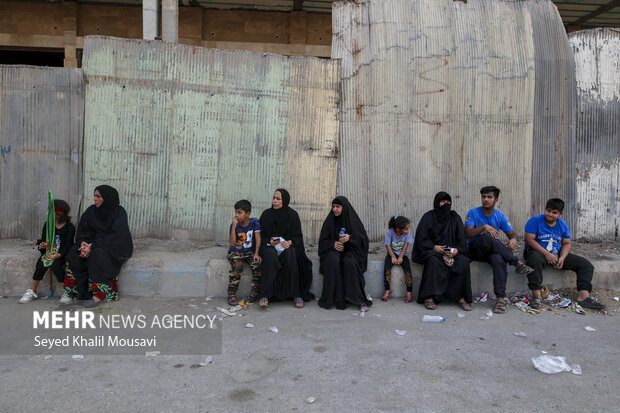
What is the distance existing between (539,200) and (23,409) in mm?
5776

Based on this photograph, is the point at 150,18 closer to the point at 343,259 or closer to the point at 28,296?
the point at 28,296

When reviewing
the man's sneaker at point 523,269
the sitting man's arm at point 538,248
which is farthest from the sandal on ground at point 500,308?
the sitting man's arm at point 538,248

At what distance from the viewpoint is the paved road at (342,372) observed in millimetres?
2758

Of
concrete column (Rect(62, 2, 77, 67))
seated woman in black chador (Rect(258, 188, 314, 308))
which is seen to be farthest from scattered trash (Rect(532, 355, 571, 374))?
concrete column (Rect(62, 2, 77, 67))

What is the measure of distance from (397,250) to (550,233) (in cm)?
165

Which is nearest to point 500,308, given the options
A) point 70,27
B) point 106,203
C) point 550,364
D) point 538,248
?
point 538,248

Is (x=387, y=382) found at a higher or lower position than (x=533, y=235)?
lower

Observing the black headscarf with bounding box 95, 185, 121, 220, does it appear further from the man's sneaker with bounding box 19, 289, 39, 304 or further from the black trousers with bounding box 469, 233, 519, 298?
the black trousers with bounding box 469, 233, 519, 298

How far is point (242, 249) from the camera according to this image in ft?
16.0

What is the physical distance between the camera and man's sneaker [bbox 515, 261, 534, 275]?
15.8ft

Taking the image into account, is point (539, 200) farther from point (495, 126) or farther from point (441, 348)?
point (441, 348)

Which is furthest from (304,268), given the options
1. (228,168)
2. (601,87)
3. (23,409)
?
(601,87)

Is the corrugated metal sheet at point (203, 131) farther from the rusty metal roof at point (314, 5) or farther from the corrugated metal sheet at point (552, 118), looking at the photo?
the rusty metal roof at point (314, 5)

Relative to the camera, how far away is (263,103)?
226 inches
